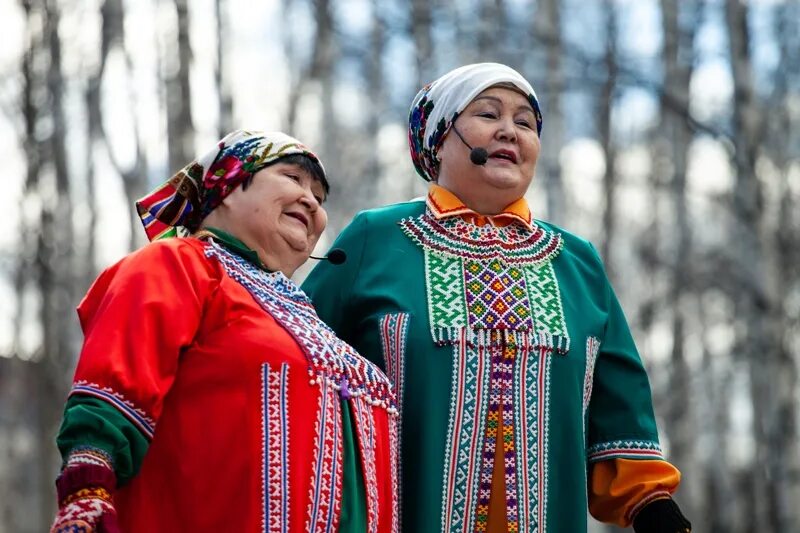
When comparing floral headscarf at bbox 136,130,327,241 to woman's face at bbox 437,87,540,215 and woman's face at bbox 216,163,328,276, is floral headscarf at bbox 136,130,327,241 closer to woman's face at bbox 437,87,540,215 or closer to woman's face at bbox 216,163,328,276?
woman's face at bbox 216,163,328,276

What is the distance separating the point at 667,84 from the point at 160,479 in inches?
421

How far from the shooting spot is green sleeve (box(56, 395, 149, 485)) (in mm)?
2744

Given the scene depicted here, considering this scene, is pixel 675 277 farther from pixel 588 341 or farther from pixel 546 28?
pixel 588 341

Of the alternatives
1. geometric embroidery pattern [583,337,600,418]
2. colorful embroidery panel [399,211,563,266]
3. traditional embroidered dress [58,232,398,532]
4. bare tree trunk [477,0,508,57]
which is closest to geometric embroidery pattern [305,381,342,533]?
traditional embroidered dress [58,232,398,532]

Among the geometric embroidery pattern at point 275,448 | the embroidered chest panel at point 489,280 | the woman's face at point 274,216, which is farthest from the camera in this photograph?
the embroidered chest panel at point 489,280

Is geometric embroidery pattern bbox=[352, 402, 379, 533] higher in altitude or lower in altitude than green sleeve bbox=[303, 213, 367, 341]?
lower

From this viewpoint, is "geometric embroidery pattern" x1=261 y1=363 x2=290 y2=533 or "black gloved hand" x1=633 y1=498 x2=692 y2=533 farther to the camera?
"black gloved hand" x1=633 y1=498 x2=692 y2=533

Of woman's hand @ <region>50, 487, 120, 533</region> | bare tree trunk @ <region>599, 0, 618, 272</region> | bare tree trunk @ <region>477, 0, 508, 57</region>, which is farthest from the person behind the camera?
bare tree trunk @ <region>599, 0, 618, 272</region>

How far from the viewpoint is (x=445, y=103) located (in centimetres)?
384

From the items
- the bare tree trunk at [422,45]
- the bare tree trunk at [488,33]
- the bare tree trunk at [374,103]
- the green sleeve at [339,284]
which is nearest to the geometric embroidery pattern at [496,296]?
the green sleeve at [339,284]

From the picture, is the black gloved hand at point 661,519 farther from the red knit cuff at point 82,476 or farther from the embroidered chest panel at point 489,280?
the red knit cuff at point 82,476

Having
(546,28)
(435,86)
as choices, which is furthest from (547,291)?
(546,28)

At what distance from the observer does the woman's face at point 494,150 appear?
148 inches

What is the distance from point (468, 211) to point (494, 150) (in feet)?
0.66
